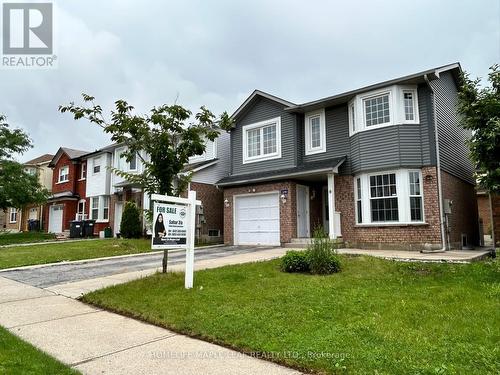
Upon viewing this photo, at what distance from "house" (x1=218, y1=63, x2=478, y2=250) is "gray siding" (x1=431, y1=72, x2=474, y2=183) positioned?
0.15ft

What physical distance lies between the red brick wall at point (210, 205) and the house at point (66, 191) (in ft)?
43.4

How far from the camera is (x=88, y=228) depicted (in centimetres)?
2636

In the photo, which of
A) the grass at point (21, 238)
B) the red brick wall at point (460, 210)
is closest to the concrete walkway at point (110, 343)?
the red brick wall at point (460, 210)

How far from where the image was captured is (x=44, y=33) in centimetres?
1226

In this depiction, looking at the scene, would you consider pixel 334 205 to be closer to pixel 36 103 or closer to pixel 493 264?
pixel 493 264

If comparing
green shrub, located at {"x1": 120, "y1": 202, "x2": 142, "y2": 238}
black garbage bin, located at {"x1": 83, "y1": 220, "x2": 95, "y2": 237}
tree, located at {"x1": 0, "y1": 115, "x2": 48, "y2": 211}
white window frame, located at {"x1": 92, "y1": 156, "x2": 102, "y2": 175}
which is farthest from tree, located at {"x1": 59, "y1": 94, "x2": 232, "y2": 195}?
white window frame, located at {"x1": 92, "y1": 156, "x2": 102, "y2": 175}

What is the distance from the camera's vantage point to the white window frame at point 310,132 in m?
16.4

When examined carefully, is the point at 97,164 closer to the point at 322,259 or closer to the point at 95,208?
the point at 95,208

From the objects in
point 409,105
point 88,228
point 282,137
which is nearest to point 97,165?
point 88,228

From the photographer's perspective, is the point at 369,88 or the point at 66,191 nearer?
the point at 369,88

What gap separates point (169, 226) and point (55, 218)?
28088 millimetres

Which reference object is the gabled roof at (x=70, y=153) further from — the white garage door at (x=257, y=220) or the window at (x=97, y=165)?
the white garage door at (x=257, y=220)

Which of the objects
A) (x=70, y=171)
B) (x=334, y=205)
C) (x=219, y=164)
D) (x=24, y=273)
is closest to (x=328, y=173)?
(x=334, y=205)

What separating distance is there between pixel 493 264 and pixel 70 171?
30.3 meters
